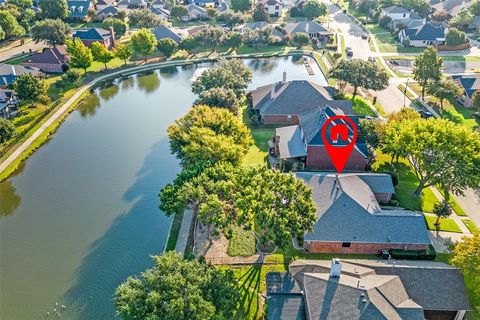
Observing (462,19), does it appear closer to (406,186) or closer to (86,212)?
(406,186)

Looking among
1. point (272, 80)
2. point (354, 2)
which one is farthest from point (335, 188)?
point (354, 2)

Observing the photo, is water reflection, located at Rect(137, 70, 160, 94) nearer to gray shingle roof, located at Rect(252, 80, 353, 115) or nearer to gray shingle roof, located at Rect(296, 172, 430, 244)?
gray shingle roof, located at Rect(252, 80, 353, 115)

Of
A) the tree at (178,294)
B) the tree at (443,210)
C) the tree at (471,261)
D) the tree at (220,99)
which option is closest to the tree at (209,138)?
the tree at (220,99)

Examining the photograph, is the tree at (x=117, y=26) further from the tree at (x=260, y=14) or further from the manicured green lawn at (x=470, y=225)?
the manicured green lawn at (x=470, y=225)

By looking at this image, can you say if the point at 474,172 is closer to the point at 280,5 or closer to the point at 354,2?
the point at 280,5

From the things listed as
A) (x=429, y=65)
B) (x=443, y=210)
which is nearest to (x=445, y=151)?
(x=443, y=210)

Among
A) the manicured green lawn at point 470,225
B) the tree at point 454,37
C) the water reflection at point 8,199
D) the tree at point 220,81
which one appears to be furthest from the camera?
the tree at point 454,37
